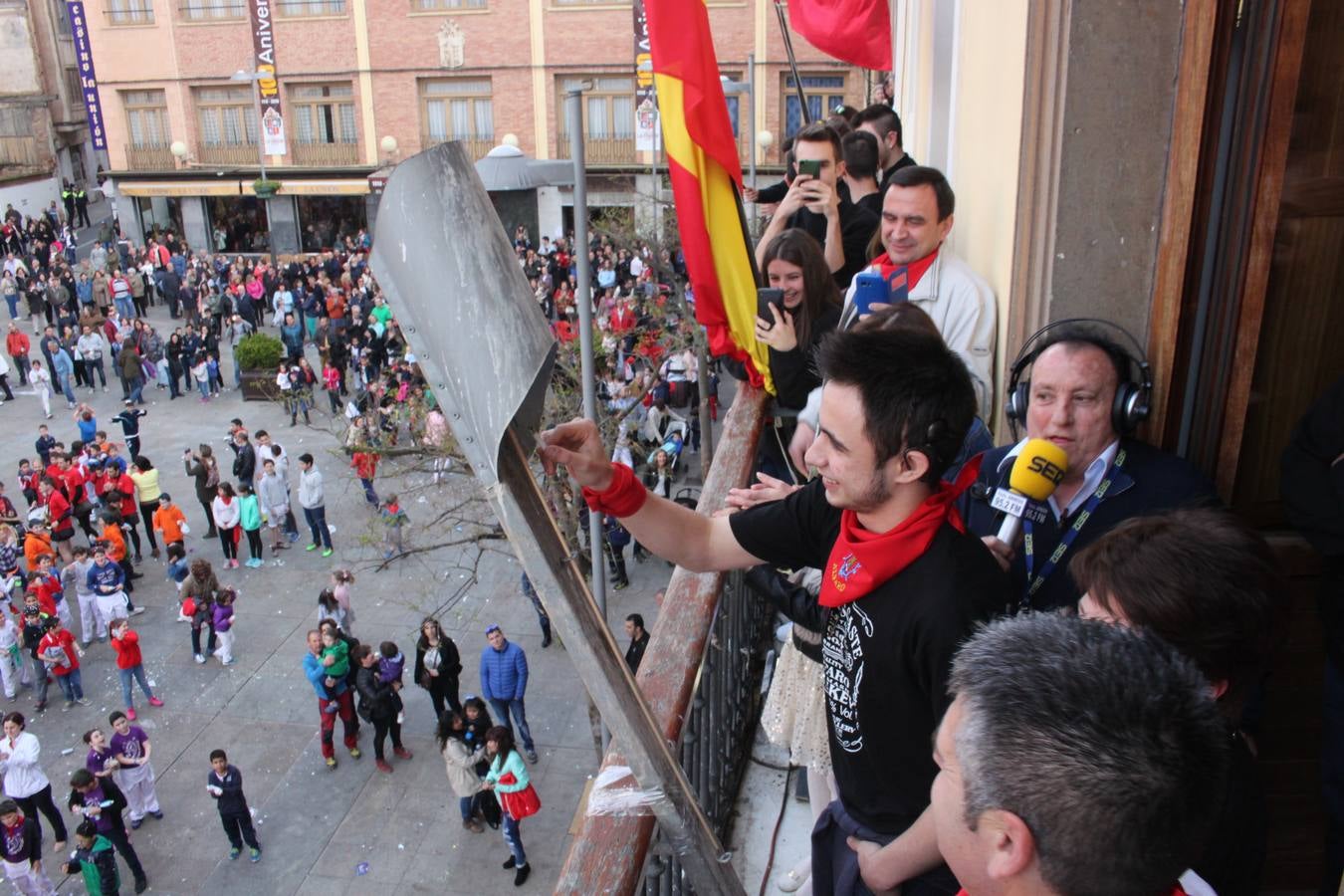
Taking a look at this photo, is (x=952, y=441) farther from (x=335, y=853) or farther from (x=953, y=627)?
(x=335, y=853)

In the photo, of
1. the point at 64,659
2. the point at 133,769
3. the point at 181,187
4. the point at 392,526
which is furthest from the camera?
the point at 181,187

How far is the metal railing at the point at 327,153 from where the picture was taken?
35.2m

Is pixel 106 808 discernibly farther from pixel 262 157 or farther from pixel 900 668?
pixel 262 157

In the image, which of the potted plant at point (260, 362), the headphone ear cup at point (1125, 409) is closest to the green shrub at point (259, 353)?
the potted plant at point (260, 362)

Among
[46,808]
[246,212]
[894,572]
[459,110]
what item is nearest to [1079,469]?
[894,572]

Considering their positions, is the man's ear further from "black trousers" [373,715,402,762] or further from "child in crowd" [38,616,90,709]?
"child in crowd" [38,616,90,709]

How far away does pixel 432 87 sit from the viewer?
34.6 metres

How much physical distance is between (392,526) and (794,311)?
12096 mm

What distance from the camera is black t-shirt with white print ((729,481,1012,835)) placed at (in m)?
1.97

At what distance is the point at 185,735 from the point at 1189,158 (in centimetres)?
1272

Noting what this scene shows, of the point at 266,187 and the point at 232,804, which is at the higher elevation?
the point at 266,187

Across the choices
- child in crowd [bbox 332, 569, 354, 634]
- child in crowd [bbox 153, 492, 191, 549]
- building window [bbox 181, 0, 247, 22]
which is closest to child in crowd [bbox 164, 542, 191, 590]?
child in crowd [bbox 153, 492, 191, 549]

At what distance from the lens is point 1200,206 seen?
9.64 ft

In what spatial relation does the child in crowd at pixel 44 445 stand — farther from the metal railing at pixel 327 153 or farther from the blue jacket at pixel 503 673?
the metal railing at pixel 327 153
